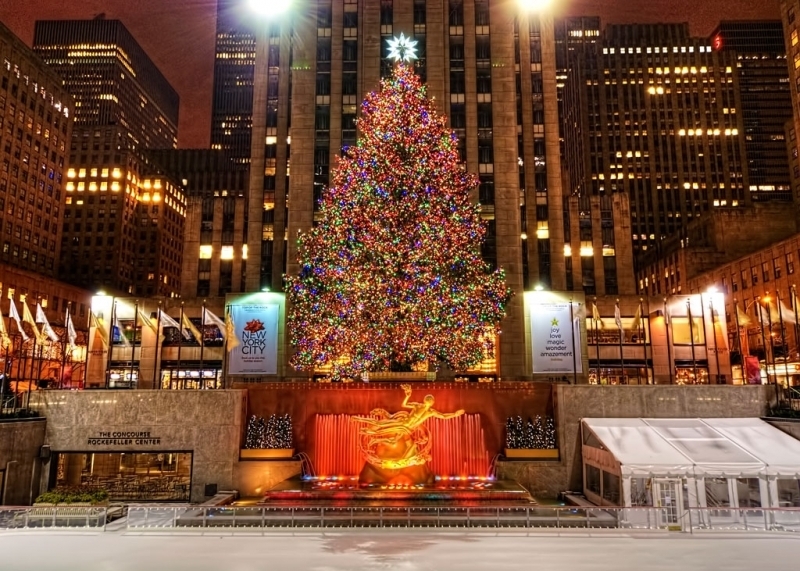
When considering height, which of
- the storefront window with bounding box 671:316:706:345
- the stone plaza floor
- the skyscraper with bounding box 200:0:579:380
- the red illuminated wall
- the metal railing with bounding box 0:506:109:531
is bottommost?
the stone plaza floor

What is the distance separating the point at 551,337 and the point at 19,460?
35.5 meters

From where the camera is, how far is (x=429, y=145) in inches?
1262

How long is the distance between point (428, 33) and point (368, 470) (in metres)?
44.8

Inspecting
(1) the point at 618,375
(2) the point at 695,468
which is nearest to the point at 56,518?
(2) the point at 695,468

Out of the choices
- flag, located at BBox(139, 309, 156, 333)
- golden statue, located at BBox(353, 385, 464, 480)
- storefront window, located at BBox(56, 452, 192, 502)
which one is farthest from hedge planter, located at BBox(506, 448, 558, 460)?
flag, located at BBox(139, 309, 156, 333)

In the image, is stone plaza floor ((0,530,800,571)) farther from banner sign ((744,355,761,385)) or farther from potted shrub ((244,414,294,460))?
banner sign ((744,355,761,385))

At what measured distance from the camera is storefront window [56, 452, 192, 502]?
87.9 ft

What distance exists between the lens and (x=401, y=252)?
3020 centimetres

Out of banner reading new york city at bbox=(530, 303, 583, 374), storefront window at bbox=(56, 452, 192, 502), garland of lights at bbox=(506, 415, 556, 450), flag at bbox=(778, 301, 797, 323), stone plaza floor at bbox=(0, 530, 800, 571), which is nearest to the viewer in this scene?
stone plaza floor at bbox=(0, 530, 800, 571)

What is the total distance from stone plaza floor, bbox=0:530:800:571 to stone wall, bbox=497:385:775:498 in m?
9.27

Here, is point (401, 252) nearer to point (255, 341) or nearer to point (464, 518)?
point (464, 518)

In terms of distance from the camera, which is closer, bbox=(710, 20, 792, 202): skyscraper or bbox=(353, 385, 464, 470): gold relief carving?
bbox=(353, 385, 464, 470): gold relief carving

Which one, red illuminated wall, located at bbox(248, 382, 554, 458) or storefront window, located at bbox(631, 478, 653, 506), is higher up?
red illuminated wall, located at bbox(248, 382, 554, 458)

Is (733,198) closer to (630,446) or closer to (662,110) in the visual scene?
(662,110)
